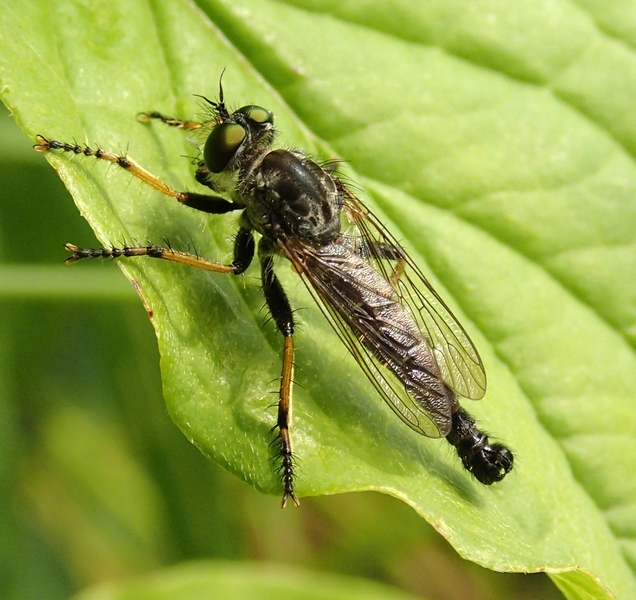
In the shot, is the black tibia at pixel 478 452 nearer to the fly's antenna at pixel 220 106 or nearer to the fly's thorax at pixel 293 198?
the fly's thorax at pixel 293 198

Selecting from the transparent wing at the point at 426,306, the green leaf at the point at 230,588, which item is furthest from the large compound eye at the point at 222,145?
the green leaf at the point at 230,588

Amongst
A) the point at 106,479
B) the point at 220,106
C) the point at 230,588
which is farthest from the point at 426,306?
the point at 106,479

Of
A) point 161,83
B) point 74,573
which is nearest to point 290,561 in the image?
point 74,573

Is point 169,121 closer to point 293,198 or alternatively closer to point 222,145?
point 222,145

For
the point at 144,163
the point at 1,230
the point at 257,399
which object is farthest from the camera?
the point at 1,230

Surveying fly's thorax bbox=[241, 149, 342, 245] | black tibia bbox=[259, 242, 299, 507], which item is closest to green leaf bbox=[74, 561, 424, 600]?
black tibia bbox=[259, 242, 299, 507]

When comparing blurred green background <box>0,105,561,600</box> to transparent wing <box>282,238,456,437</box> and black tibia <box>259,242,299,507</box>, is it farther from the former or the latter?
transparent wing <box>282,238,456,437</box>

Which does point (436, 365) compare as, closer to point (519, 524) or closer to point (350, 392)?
point (350, 392)
